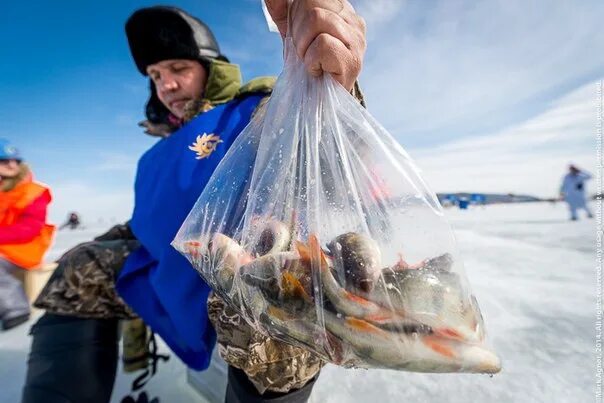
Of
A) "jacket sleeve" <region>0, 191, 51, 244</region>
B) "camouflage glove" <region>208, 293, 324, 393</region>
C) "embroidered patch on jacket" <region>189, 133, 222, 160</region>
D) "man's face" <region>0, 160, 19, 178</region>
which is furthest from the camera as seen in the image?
"man's face" <region>0, 160, 19, 178</region>

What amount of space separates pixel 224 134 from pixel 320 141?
16.7 inches

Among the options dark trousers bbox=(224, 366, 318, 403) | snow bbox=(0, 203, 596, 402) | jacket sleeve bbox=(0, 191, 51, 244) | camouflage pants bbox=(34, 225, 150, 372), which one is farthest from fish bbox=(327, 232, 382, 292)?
jacket sleeve bbox=(0, 191, 51, 244)

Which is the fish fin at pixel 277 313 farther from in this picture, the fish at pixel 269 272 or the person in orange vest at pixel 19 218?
the person in orange vest at pixel 19 218

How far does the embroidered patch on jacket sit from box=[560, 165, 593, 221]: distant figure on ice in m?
8.23

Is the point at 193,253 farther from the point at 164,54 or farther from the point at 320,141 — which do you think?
the point at 164,54

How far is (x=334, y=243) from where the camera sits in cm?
40

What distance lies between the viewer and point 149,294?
3.01ft

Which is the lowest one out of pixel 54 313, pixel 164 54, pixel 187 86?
pixel 54 313

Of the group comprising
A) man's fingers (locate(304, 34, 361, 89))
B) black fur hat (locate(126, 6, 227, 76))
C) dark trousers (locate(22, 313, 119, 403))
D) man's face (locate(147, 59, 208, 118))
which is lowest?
dark trousers (locate(22, 313, 119, 403))

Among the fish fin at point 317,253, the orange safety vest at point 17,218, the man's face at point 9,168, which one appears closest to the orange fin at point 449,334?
the fish fin at point 317,253

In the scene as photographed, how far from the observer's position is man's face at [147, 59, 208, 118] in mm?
1309

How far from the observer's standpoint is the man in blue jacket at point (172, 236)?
51 centimetres

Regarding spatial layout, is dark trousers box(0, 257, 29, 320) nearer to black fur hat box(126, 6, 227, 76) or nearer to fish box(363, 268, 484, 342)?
black fur hat box(126, 6, 227, 76)

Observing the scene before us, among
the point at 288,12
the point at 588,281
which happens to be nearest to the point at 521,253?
the point at 588,281
